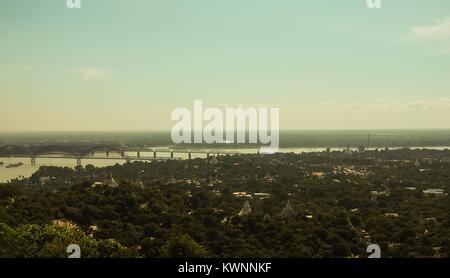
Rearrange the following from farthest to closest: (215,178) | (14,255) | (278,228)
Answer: (215,178) < (278,228) < (14,255)

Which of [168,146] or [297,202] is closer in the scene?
[297,202]

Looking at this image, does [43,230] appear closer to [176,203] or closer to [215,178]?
[176,203]

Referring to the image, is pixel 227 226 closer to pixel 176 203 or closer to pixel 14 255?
pixel 176 203

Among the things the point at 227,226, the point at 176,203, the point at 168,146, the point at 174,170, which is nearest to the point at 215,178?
the point at 174,170

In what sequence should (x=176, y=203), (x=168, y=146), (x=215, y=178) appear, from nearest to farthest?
(x=176, y=203) → (x=215, y=178) → (x=168, y=146)

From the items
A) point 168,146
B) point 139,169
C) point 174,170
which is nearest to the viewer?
point 174,170
